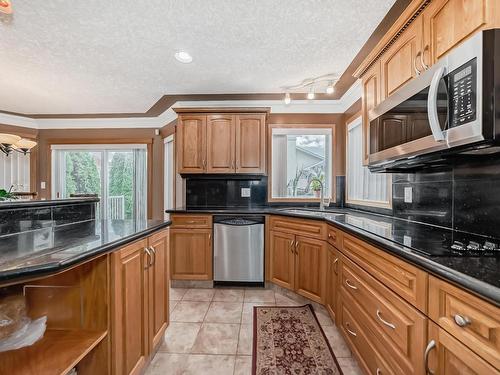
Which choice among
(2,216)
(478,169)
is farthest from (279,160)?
(2,216)

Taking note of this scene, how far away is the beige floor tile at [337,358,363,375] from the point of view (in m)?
1.64

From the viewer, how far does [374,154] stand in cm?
180

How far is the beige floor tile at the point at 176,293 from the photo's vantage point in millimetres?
2766

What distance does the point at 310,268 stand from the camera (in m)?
2.49

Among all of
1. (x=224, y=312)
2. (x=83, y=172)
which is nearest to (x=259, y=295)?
(x=224, y=312)

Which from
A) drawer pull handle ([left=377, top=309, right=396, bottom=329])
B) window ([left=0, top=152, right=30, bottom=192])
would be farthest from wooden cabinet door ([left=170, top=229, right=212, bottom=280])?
window ([left=0, top=152, right=30, bottom=192])

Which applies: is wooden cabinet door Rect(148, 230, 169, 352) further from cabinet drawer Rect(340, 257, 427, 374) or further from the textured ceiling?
the textured ceiling

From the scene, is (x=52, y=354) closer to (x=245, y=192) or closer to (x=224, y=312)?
(x=224, y=312)

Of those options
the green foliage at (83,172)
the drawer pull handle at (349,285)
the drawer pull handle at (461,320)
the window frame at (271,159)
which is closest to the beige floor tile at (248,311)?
the drawer pull handle at (349,285)

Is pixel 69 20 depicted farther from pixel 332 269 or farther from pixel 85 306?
pixel 332 269

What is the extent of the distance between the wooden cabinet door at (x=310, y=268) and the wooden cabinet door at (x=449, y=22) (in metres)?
1.62

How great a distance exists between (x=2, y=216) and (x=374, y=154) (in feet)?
7.35

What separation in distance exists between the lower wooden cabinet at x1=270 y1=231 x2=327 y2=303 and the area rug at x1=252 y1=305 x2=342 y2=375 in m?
0.23

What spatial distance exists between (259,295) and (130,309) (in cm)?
175
